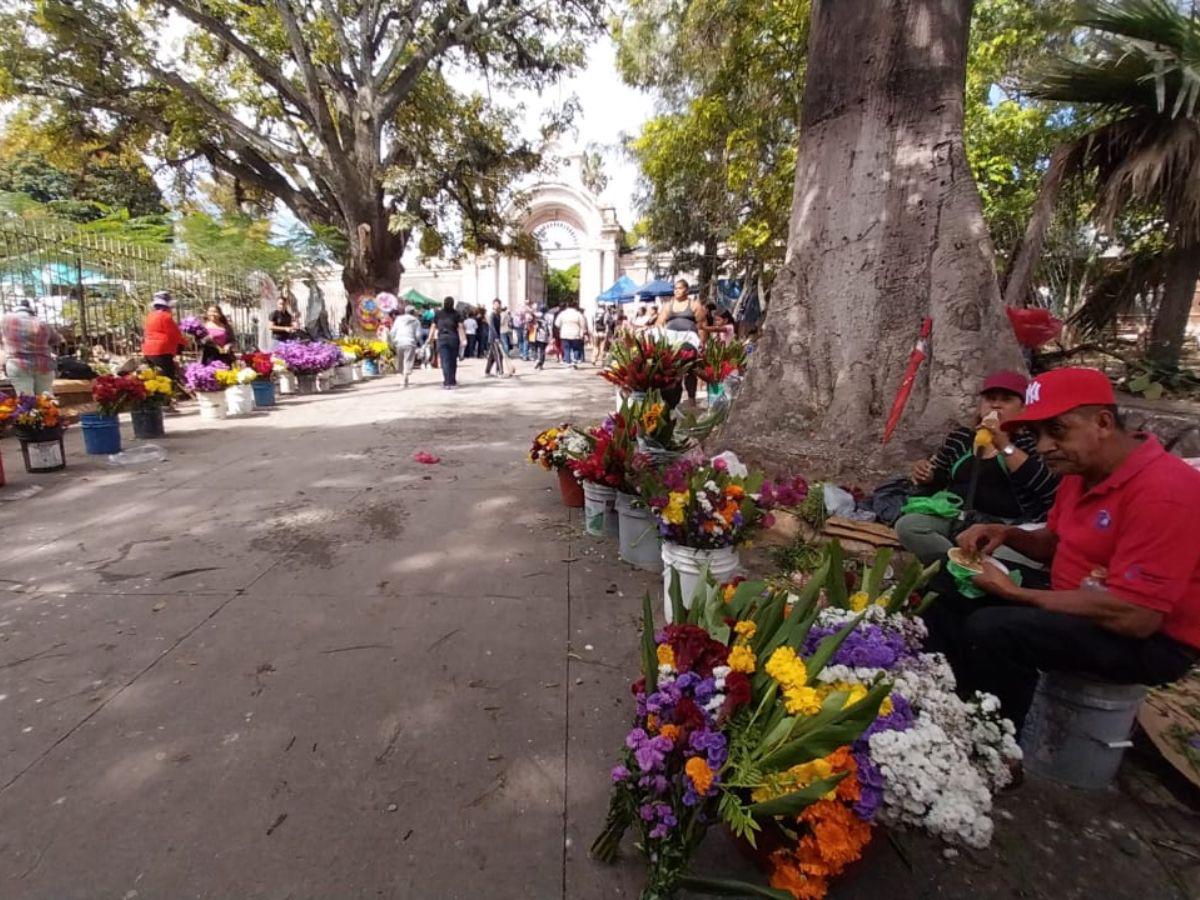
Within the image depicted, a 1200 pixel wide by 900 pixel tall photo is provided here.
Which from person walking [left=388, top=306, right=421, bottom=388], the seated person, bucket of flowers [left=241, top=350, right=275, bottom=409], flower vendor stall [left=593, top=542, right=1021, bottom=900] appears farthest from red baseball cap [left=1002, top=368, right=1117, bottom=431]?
person walking [left=388, top=306, right=421, bottom=388]

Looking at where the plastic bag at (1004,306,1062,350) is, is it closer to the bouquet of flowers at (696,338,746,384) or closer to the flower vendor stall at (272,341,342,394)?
the bouquet of flowers at (696,338,746,384)

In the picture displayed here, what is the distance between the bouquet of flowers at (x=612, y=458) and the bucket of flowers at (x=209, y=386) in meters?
6.78

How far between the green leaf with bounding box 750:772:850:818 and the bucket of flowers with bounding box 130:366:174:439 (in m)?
7.49

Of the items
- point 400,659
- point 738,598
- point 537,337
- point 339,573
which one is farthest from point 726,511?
point 537,337

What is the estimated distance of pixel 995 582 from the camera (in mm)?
1975

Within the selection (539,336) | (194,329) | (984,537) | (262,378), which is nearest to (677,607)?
(984,537)

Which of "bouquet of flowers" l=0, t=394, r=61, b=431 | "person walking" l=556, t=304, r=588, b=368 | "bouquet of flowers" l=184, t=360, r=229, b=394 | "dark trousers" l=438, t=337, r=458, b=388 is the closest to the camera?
"bouquet of flowers" l=0, t=394, r=61, b=431

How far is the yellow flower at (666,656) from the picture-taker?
5.39ft

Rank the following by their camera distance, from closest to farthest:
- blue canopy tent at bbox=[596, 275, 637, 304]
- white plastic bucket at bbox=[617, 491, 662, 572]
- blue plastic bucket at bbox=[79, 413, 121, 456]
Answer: white plastic bucket at bbox=[617, 491, 662, 572] → blue plastic bucket at bbox=[79, 413, 121, 456] → blue canopy tent at bbox=[596, 275, 637, 304]

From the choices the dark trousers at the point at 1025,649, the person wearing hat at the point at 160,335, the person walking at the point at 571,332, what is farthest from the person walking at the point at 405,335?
the dark trousers at the point at 1025,649

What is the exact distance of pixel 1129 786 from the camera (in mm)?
2012

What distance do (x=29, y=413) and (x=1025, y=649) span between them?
7.23 m

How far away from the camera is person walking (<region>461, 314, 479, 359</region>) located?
21156 millimetres

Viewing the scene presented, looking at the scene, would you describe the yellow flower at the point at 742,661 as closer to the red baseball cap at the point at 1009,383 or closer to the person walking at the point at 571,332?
the red baseball cap at the point at 1009,383
